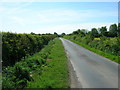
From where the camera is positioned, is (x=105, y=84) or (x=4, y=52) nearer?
(x=105, y=84)

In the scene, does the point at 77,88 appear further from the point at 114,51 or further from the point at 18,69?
the point at 114,51

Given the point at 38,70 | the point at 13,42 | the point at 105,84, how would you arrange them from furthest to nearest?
1. the point at 13,42
2. the point at 38,70
3. the point at 105,84

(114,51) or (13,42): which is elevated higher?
(13,42)

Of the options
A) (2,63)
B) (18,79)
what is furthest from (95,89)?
(2,63)

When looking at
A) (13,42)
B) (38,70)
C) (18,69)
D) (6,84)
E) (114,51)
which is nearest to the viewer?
(6,84)

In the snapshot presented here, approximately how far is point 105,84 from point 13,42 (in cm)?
772

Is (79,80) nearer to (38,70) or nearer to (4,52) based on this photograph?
(38,70)

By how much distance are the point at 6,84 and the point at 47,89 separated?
6.66 feet

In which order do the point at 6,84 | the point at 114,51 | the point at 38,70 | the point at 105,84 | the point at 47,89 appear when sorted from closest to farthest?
the point at 47,89
the point at 6,84
the point at 105,84
the point at 38,70
the point at 114,51

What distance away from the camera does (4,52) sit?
10750 mm

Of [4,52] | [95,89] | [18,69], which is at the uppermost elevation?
[4,52]

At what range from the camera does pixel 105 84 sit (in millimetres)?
8125

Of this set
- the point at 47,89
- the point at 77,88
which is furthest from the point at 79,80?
the point at 47,89

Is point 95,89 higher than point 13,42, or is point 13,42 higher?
point 13,42
